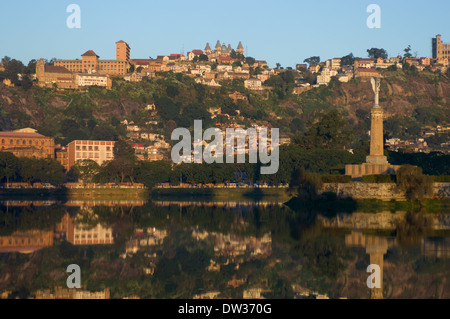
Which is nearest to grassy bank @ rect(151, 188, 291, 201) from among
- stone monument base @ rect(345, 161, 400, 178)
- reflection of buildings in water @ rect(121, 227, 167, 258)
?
stone monument base @ rect(345, 161, 400, 178)

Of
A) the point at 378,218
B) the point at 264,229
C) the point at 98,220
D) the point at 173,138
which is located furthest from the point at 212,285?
the point at 173,138

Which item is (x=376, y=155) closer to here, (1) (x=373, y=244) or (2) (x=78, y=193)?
(1) (x=373, y=244)

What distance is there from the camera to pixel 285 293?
85.0 ft

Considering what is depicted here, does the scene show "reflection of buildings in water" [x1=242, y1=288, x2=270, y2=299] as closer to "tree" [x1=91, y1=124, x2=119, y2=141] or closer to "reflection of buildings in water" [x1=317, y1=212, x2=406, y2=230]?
"reflection of buildings in water" [x1=317, y1=212, x2=406, y2=230]

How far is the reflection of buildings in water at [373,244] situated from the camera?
3244cm

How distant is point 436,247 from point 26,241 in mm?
22150

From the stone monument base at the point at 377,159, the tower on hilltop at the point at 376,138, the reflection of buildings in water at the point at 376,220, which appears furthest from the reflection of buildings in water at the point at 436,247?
the tower on hilltop at the point at 376,138

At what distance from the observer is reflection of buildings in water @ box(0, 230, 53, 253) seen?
3838cm

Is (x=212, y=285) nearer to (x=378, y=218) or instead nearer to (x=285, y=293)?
(x=285, y=293)

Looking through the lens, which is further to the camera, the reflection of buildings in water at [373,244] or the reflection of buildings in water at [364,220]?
the reflection of buildings in water at [364,220]

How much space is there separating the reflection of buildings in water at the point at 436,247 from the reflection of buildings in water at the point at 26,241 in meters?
19.3

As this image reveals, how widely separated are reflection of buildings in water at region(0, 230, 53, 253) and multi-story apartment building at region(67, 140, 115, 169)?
104 m

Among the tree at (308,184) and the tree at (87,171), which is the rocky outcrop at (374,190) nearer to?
the tree at (308,184)

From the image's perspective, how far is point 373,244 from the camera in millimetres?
37094
